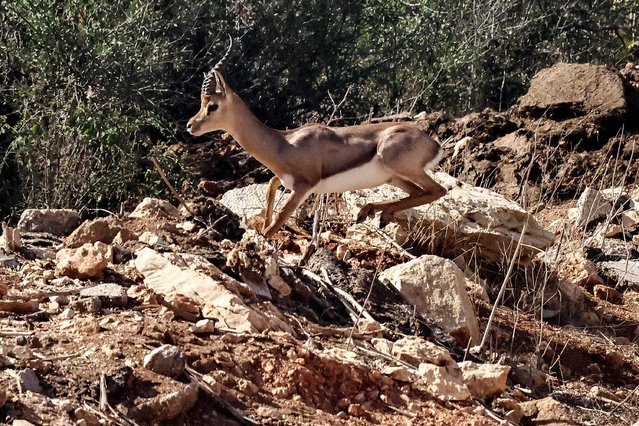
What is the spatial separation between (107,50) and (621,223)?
5204mm

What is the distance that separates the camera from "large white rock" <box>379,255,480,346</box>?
8.38m

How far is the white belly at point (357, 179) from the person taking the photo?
32.0 feet

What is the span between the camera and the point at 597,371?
29.3 feet

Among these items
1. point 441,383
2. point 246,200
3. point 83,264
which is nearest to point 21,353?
point 83,264

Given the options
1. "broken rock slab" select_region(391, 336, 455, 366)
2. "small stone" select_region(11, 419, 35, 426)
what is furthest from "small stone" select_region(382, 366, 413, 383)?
"small stone" select_region(11, 419, 35, 426)

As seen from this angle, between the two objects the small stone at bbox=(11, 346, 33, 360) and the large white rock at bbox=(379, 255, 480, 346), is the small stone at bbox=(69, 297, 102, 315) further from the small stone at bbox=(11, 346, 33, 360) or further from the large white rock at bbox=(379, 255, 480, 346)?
the large white rock at bbox=(379, 255, 480, 346)

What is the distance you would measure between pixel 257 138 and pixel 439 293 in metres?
2.46

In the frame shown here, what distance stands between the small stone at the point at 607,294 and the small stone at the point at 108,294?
5.61 metres

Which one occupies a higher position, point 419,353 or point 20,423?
point 20,423

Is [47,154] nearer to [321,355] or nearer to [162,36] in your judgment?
[162,36]

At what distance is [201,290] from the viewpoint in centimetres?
682

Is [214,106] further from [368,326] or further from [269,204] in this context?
[368,326]

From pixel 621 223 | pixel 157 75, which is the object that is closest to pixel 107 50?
pixel 157 75

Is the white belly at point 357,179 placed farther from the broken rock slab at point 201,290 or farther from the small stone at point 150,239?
the broken rock slab at point 201,290
